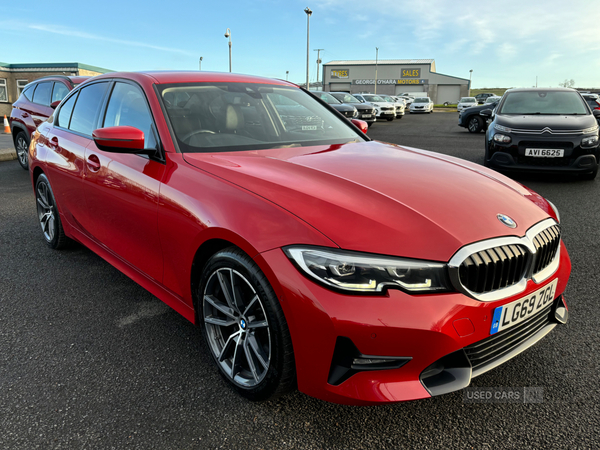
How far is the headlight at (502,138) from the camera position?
742 cm

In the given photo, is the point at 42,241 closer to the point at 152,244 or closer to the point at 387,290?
the point at 152,244

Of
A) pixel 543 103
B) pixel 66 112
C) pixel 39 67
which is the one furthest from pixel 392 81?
pixel 66 112

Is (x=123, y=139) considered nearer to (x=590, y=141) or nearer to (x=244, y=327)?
(x=244, y=327)

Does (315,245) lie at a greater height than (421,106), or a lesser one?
lesser

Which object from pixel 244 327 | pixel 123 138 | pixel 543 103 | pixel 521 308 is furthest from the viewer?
pixel 543 103

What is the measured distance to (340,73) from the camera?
80.1m

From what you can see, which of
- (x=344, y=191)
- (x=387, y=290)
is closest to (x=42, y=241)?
(x=344, y=191)

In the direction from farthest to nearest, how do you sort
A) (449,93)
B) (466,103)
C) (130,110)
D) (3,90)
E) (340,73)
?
(340,73) → (449,93) → (466,103) → (3,90) → (130,110)

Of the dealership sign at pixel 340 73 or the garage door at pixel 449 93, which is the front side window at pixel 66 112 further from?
the garage door at pixel 449 93

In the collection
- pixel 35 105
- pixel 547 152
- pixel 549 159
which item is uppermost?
pixel 35 105

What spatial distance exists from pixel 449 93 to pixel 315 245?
84178mm

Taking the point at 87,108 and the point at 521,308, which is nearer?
the point at 521,308

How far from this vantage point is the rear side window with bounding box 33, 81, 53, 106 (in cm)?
844

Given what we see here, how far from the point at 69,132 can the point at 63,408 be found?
2.47 meters
